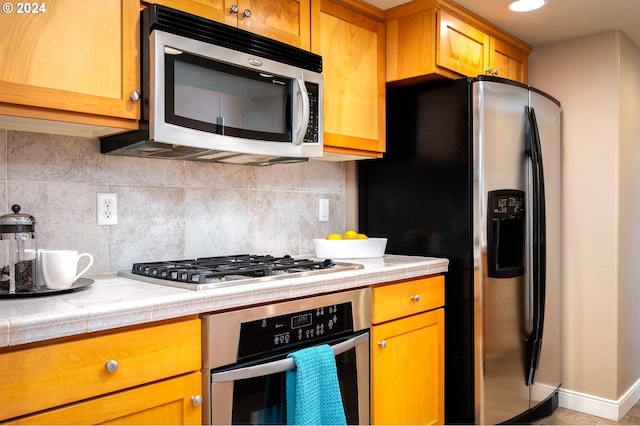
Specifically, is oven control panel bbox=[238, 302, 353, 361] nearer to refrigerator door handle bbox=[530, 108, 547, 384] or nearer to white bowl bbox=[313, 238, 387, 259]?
white bowl bbox=[313, 238, 387, 259]

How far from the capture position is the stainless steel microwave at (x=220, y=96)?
1.56 m

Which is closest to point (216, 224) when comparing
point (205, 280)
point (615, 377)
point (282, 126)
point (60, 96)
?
point (282, 126)

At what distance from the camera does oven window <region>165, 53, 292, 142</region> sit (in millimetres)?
1600

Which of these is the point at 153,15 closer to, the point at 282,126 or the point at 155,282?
the point at 282,126

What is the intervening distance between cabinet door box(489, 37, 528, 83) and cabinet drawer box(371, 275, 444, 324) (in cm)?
124

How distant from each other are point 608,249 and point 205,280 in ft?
7.51

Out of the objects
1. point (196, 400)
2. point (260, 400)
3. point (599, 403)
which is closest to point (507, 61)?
point (599, 403)

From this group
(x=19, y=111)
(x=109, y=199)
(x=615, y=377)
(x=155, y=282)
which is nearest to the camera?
(x=19, y=111)

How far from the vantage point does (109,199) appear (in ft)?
6.03

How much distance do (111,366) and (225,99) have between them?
944mm

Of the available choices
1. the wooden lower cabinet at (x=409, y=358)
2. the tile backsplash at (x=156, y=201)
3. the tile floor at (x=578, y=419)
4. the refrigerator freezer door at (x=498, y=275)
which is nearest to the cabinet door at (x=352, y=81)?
the tile backsplash at (x=156, y=201)

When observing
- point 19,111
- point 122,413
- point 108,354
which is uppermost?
point 19,111

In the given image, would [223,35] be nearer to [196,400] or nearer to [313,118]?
[313,118]

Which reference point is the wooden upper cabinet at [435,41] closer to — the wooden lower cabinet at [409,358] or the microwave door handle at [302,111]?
the microwave door handle at [302,111]
